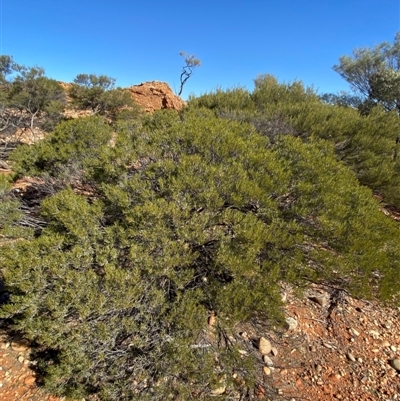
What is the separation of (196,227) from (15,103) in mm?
13953

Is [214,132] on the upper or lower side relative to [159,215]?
upper

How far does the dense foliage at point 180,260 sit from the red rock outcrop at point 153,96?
14711mm

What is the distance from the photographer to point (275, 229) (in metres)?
2.60

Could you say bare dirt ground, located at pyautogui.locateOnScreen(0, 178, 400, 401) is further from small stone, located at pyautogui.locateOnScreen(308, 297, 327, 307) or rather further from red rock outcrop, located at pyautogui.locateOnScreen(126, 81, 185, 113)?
red rock outcrop, located at pyautogui.locateOnScreen(126, 81, 185, 113)

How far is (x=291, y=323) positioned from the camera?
10.6 ft

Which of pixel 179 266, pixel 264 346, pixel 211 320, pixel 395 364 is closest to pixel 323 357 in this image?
pixel 264 346

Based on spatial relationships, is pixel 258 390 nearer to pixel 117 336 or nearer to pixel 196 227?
pixel 117 336

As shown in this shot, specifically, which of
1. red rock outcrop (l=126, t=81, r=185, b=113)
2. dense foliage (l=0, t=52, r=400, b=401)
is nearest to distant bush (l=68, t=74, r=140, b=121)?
red rock outcrop (l=126, t=81, r=185, b=113)

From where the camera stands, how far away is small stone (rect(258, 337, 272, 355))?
2.87 metres

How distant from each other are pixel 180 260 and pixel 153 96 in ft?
56.3

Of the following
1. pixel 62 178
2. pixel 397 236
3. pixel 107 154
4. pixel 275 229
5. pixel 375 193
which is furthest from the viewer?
pixel 375 193

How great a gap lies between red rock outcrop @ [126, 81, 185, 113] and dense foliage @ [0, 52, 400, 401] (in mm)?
14711

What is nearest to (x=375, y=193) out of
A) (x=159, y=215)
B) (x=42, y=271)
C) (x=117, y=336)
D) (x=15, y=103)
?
(x=159, y=215)

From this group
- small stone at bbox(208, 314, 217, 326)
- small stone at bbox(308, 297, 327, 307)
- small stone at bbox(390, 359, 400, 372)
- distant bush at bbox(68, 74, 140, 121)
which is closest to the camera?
small stone at bbox(390, 359, 400, 372)
